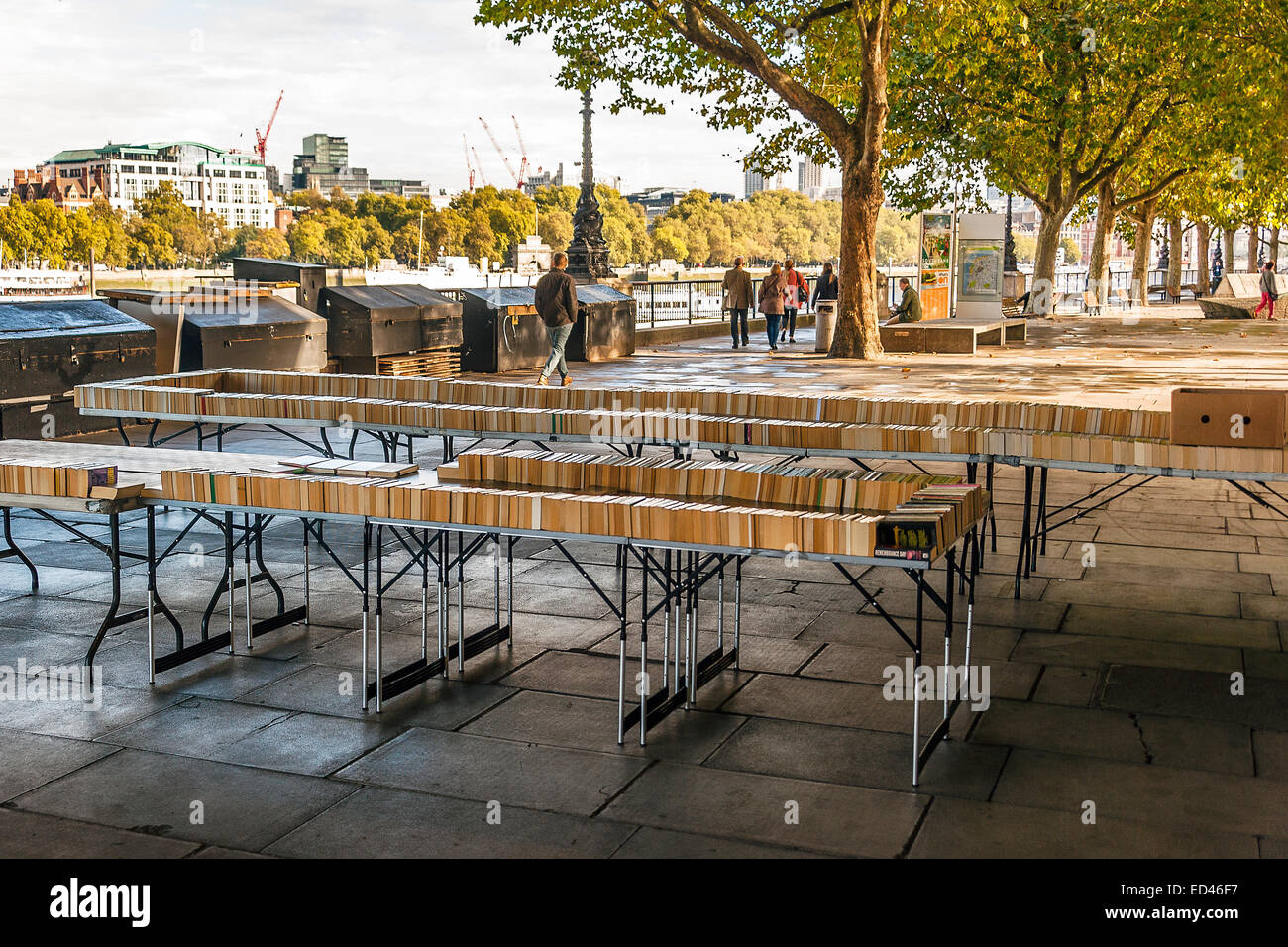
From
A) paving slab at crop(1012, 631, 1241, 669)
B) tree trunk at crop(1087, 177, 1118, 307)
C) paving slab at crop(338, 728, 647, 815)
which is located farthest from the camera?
tree trunk at crop(1087, 177, 1118, 307)

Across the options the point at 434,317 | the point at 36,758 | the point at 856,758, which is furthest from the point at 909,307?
the point at 36,758

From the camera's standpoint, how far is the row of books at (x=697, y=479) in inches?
226

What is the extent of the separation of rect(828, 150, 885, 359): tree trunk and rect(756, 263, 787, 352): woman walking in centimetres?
226

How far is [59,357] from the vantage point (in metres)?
13.1

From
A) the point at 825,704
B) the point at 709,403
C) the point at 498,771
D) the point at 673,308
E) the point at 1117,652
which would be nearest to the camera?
the point at 498,771

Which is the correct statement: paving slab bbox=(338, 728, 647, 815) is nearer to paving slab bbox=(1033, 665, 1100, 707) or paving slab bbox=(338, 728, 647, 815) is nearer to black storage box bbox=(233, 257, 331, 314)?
paving slab bbox=(1033, 665, 1100, 707)

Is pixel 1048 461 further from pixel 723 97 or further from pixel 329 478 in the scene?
pixel 723 97

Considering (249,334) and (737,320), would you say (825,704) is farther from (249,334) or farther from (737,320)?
(737,320)

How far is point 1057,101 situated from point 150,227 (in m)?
113

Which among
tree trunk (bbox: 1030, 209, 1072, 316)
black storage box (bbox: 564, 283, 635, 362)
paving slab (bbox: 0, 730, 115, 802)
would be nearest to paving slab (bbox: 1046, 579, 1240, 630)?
paving slab (bbox: 0, 730, 115, 802)

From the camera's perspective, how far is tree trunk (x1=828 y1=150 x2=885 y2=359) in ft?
76.4

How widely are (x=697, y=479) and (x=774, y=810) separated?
1635 mm
